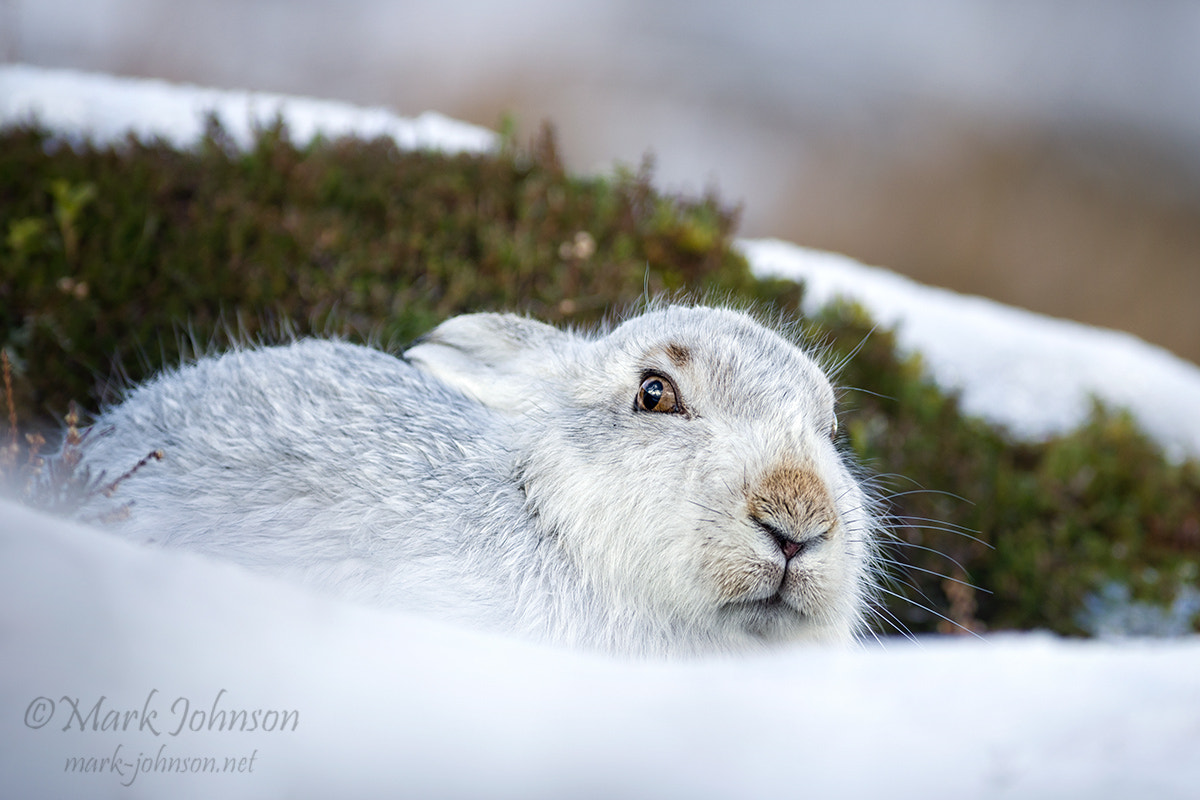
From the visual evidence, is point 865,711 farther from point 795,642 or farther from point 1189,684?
point 795,642

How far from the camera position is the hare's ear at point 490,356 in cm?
370

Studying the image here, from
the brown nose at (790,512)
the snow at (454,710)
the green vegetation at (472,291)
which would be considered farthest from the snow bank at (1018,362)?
the snow at (454,710)

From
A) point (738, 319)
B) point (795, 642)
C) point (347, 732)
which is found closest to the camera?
point (347, 732)

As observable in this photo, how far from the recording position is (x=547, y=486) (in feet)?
10.2

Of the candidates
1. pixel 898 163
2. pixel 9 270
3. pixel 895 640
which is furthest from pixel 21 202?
pixel 898 163

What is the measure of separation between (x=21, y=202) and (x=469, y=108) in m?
8.31

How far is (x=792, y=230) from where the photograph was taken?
46.8 feet

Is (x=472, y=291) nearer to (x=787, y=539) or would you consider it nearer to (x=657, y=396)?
(x=657, y=396)

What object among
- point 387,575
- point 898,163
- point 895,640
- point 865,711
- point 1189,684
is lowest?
point 895,640

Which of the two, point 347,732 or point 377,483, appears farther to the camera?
point 377,483

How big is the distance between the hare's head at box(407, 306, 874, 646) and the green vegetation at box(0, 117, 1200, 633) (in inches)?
55.9

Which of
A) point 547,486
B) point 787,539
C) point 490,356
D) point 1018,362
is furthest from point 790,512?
point 1018,362

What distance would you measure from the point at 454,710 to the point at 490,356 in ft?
8.52

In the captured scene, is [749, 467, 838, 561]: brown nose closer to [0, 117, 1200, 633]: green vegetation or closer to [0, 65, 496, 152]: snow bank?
[0, 117, 1200, 633]: green vegetation
